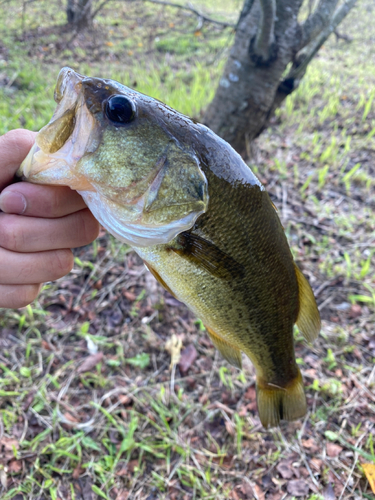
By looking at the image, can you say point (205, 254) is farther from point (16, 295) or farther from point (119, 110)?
point (16, 295)

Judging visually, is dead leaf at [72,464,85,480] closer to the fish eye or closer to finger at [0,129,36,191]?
finger at [0,129,36,191]

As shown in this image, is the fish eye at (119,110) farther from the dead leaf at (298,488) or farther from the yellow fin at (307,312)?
the dead leaf at (298,488)

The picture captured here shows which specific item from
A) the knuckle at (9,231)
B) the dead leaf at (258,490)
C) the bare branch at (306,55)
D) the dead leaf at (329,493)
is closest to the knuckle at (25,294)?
the knuckle at (9,231)

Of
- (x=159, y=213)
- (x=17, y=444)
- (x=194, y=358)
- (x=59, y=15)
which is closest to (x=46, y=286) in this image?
(x=17, y=444)

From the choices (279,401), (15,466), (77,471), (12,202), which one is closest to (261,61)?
(12,202)

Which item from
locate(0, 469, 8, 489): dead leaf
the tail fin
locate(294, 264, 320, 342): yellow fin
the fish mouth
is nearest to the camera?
the fish mouth

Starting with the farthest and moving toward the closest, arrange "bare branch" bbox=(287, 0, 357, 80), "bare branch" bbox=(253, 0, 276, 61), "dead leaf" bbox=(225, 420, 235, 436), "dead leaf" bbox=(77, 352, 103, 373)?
"bare branch" bbox=(287, 0, 357, 80) → "bare branch" bbox=(253, 0, 276, 61) → "dead leaf" bbox=(77, 352, 103, 373) → "dead leaf" bbox=(225, 420, 235, 436)

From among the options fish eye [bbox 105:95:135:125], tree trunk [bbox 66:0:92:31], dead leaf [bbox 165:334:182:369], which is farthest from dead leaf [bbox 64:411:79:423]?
tree trunk [bbox 66:0:92:31]

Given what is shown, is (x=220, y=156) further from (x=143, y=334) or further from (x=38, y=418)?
(x=38, y=418)
